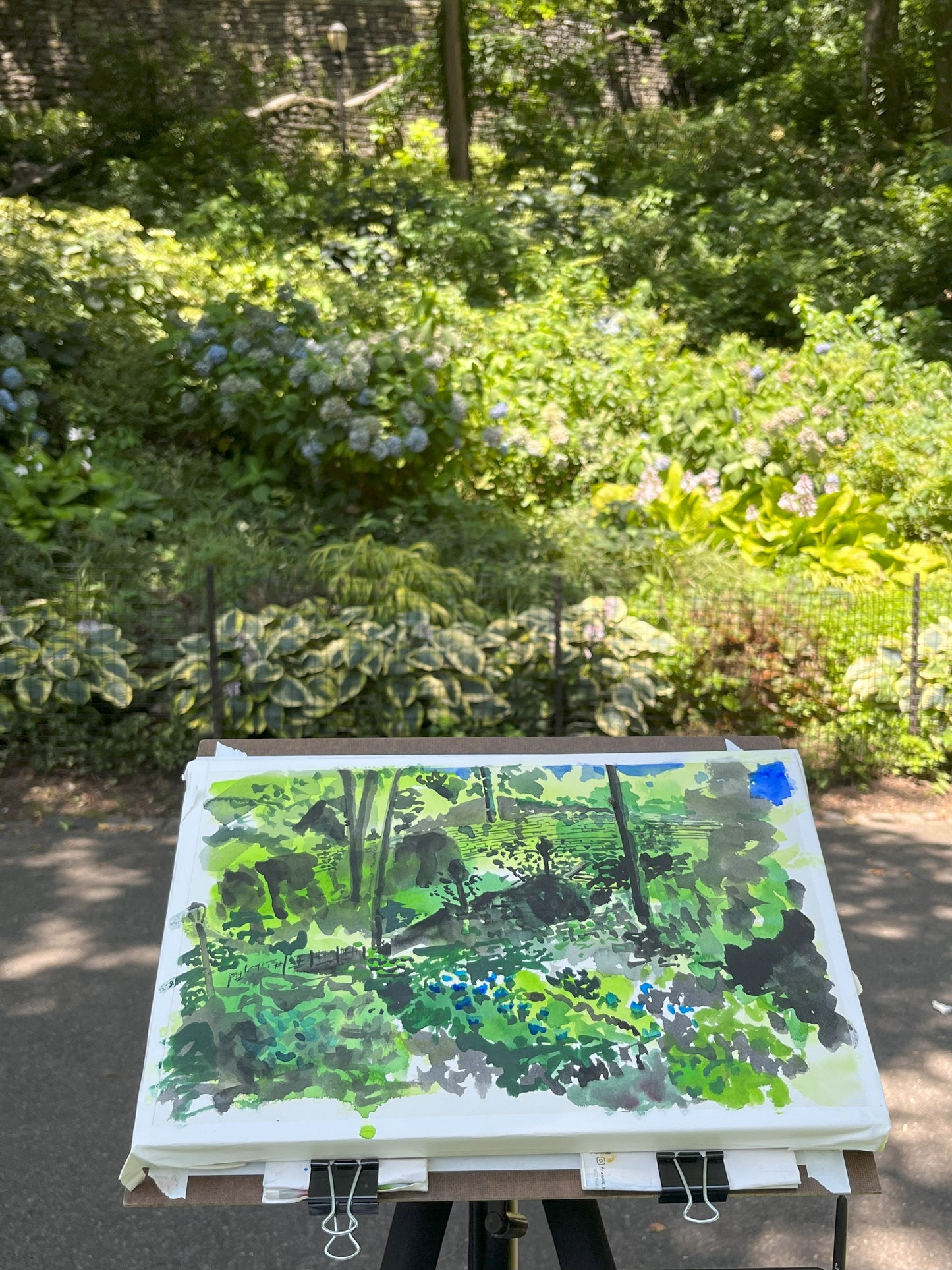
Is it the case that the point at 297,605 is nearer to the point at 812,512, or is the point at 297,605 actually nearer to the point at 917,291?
the point at 812,512

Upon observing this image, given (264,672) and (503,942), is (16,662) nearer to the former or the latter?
(264,672)

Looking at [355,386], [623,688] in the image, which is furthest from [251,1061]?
[355,386]

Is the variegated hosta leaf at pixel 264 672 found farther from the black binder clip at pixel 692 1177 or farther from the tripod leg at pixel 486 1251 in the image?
the black binder clip at pixel 692 1177

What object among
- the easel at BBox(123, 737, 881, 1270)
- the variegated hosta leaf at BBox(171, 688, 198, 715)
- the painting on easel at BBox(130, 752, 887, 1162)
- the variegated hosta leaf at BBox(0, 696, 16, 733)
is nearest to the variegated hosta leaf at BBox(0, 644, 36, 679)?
the variegated hosta leaf at BBox(0, 696, 16, 733)

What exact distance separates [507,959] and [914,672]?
4352 millimetres

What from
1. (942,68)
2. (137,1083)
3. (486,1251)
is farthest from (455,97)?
(486,1251)

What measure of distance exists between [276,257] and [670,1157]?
10.6m

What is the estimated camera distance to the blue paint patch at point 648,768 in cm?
207

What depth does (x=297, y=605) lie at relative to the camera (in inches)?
221

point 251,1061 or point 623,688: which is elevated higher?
point 251,1061

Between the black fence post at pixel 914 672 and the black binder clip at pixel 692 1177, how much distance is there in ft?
14.4

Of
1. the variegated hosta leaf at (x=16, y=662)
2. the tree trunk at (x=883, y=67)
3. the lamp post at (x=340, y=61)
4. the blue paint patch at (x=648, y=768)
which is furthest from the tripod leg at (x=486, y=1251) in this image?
the tree trunk at (x=883, y=67)

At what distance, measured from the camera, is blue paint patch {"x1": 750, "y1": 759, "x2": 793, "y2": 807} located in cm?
200

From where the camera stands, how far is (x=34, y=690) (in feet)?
17.8
